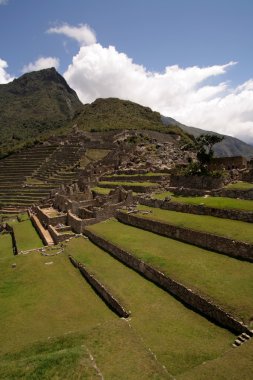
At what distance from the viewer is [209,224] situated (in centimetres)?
1734

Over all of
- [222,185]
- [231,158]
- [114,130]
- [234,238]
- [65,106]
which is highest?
[65,106]

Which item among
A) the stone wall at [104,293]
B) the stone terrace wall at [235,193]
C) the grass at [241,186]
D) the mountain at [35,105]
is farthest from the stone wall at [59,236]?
the mountain at [35,105]

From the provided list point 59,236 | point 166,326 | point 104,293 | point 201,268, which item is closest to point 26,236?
point 59,236

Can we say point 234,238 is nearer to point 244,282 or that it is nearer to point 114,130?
point 244,282

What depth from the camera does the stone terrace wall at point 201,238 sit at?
13.9 meters

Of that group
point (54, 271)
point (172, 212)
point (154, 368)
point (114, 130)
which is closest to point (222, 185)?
point (172, 212)

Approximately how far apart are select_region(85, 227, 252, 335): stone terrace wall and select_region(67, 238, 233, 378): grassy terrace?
0.77 ft

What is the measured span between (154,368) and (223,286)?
403cm

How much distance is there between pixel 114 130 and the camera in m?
64.4

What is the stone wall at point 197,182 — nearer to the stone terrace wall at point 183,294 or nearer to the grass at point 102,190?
the grass at point 102,190

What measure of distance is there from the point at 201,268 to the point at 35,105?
127 metres

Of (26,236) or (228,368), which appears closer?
(228,368)

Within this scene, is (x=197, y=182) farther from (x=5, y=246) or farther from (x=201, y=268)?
(x=5, y=246)

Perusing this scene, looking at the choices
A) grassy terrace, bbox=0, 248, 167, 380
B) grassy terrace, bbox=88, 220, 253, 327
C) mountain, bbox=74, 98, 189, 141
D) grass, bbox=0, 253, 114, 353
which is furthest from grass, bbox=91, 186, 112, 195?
mountain, bbox=74, 98, 189, 141
